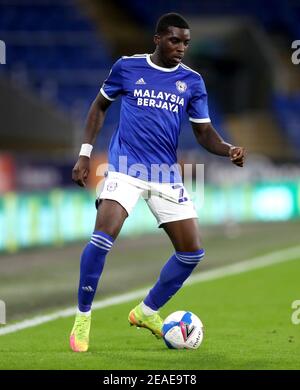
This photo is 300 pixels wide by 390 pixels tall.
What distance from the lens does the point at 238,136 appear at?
35.5 metres

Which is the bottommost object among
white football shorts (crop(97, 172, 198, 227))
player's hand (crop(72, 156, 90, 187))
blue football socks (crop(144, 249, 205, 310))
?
blue football socks (crop(144, 249, 205, 310))

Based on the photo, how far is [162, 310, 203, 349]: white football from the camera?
26.1 ft

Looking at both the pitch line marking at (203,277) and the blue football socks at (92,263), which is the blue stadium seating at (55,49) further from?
the blue football socks at (92,263)

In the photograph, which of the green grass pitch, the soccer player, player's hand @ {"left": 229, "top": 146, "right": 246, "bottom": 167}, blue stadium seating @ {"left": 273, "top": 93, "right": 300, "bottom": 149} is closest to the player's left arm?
the soccer player

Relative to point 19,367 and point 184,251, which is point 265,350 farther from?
point 19,367

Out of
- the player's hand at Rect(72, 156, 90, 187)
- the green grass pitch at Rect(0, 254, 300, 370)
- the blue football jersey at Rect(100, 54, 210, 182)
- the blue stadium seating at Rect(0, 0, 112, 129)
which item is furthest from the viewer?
the blue stadium seating at Rect(0, 0, 112, 129)

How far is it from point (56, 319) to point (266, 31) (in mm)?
29298

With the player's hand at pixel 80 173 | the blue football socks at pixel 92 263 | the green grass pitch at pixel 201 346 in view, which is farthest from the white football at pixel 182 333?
the player's hand at pixel 80 173

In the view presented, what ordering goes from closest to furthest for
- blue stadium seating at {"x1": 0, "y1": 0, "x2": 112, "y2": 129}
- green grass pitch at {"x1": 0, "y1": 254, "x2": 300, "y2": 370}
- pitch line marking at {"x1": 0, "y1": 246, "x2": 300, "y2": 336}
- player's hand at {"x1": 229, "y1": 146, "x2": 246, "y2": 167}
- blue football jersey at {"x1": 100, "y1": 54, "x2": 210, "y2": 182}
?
green grass pitch at {"x1": 0, "y1": 254, "x2": 300, "y2": 370} < player's hand at {"x1": 229, "y1": 146, "x2": 246, "y2": 167} < blue football jersey at {"x1": 100, "y1": 54, "x2": 210, "y2": 182} < pitch line marking at {"x1": 0, "y1": 246, "x2": 300, "y2": 336} < blue stadium seating at {"x1": 0, "y1": 0, "x2": 112, "y2": 129}

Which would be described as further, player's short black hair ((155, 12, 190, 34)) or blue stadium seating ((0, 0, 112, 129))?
blue stadium seating ((0, 0, 112, 129))

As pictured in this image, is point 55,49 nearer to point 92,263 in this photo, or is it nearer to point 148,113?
point 148,113

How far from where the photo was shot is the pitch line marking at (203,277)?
387 inches

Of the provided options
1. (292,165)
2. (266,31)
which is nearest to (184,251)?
(292,165)

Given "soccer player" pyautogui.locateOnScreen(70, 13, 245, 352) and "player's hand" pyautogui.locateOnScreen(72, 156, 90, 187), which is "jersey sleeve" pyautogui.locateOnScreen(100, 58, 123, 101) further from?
"player's hand" pyautogui.locateOnScreen(72, 156, 90, 187)
